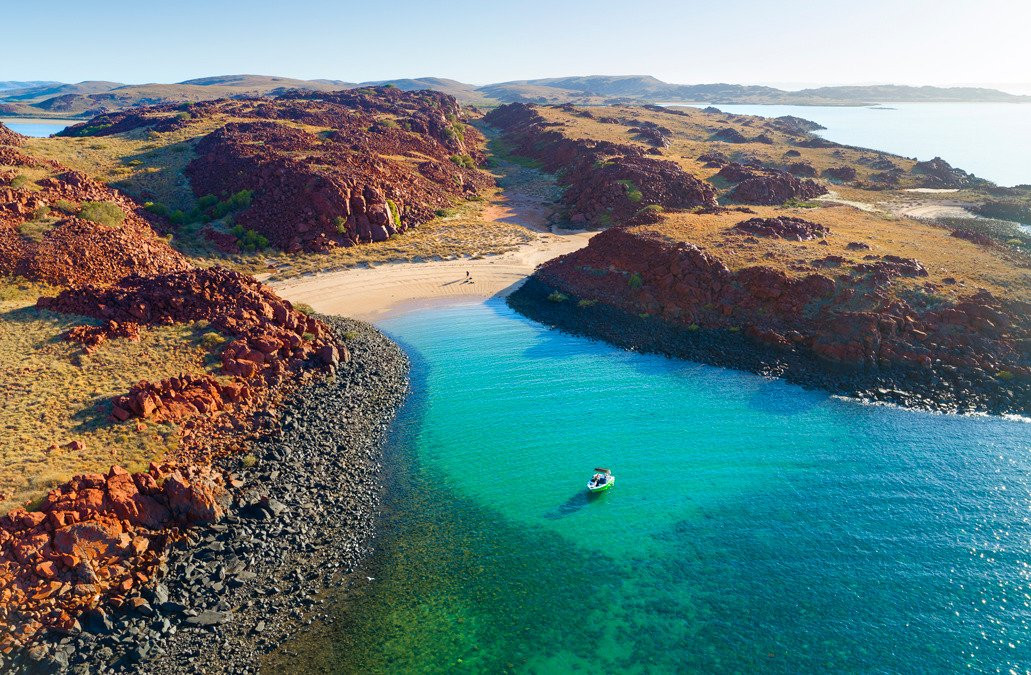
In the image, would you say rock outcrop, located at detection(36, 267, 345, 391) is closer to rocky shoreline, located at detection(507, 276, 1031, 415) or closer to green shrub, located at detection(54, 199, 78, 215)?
green shrub, located at detection(54, 199, 78, 215)

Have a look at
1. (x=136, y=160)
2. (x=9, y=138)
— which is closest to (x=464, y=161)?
(x=136, y=160)

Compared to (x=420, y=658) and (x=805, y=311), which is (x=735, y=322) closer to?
(x=805, y=311)

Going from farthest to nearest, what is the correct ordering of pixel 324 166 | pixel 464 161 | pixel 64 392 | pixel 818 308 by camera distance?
pixel 464 161 < pixel 324 166 < pixel 818 308 < pixel 64 392

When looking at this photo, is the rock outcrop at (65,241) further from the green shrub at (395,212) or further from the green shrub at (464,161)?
the green shrub at (464,161)

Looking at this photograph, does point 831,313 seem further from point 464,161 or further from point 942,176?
point 942,176

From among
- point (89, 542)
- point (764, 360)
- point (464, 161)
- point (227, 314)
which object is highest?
point (464, 161)

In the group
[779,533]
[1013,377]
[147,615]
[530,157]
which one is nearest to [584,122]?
[530,157]

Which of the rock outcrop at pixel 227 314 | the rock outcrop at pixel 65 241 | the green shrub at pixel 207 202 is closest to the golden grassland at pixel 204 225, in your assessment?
the green shrub at pixel 207 202
